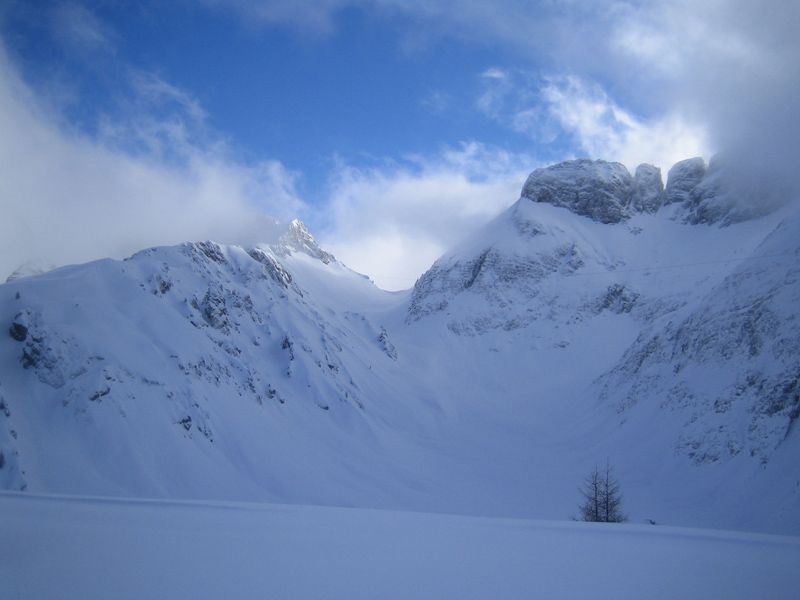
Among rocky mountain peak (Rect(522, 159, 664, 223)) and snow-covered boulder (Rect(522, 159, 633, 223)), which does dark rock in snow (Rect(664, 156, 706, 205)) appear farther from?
snow-covered boulder (Rect(522, 159, 633, 223))

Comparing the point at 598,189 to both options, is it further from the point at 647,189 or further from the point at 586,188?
the point at 647,189

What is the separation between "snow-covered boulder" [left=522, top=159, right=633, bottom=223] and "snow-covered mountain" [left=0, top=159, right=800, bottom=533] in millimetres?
33124

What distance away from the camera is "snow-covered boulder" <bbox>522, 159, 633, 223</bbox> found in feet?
355

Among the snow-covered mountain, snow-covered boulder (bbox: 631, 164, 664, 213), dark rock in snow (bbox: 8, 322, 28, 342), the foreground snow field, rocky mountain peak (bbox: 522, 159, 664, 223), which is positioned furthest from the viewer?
snow-covered boulder (bbox: 631, 164, 664, 213)

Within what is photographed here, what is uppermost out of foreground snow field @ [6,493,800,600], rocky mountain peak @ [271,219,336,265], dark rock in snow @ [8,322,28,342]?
rocky mountain peak @ [271,219,336,265]

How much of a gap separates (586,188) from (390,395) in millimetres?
81716

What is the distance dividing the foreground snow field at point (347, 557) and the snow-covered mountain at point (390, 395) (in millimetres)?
18478

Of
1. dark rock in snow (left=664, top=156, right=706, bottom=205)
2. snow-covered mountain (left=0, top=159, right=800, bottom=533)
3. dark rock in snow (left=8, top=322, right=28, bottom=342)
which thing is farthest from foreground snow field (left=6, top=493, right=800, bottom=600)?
dark rock in snow (left=664, top=156, right=706, bottom=205)

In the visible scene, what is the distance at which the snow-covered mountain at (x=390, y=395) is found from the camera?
1005 inches

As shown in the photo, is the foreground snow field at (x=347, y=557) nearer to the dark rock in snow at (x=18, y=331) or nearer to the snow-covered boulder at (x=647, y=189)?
the dark rock in snow at (x=18, y=331)

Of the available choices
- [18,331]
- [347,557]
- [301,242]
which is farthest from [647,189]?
[347,557]

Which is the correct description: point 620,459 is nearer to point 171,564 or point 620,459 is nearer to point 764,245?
point 764,245

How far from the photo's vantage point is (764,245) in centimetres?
3872

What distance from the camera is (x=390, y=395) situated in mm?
54688
